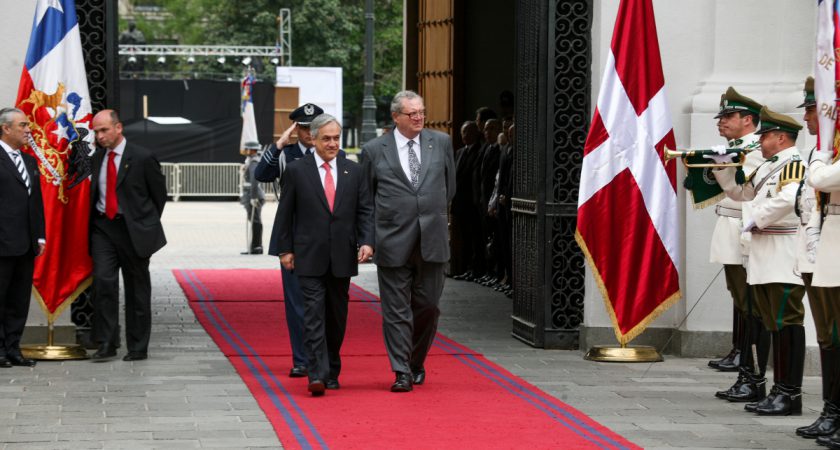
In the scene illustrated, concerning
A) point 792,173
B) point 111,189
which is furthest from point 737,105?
point 111,189

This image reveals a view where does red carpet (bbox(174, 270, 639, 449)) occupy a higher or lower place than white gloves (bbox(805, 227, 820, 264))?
lower

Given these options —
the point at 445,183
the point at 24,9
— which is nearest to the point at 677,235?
the point at 445,183


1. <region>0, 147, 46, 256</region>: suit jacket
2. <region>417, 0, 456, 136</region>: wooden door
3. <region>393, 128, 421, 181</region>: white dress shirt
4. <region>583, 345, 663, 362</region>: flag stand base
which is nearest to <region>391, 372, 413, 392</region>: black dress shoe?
<region>393, 128, 421, 181</region>: white dress shirt

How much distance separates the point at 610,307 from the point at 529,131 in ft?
6.69

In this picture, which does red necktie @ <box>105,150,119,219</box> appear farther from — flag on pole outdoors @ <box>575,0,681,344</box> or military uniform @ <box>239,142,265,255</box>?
military uniform @ <box>239,142,265,255</box>

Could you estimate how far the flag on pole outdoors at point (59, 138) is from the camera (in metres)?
11.2

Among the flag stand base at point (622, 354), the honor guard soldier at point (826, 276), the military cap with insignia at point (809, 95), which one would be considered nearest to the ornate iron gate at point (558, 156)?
the flag stand base at point (622, 354)

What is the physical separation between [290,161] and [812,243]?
4.24m

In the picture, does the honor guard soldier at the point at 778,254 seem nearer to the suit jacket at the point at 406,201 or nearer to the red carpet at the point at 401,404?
the red carpet at the point at 401,404

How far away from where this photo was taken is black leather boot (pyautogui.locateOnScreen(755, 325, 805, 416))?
884cm

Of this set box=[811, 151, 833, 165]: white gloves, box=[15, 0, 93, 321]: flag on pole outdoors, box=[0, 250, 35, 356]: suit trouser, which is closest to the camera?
box=[811, 151, 833, 165]: white gloves

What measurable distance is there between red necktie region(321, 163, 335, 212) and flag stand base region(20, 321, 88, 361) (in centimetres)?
280

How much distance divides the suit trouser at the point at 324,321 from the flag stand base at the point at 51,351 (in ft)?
8.02

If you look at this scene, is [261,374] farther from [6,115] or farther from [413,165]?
[6,115]
